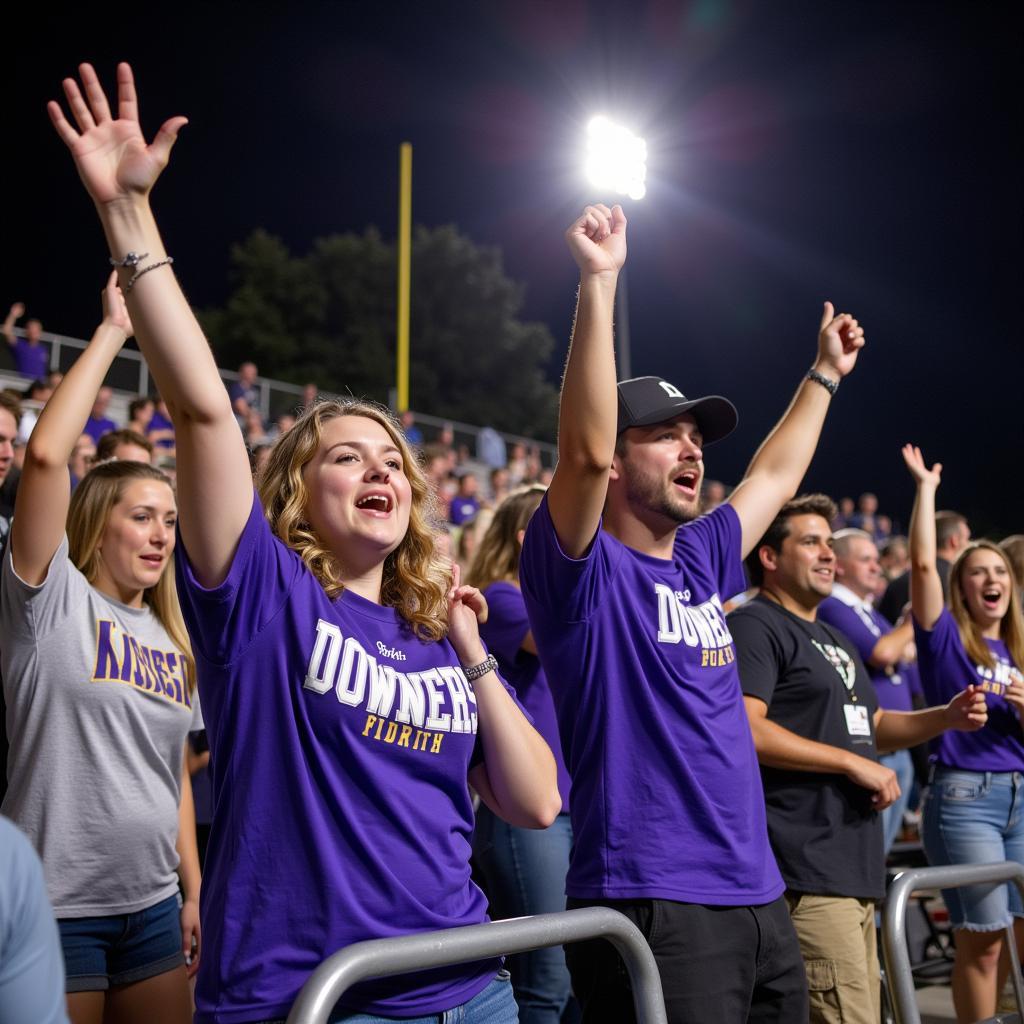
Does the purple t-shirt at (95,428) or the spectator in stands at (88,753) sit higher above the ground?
the purple t-shirt at (95,428)

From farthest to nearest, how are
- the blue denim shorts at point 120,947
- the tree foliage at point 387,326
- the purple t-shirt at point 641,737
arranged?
the tree foliage at point 387,326 → the blue denim shorts at point 120,947 → the purple t-shirt at point 641,737

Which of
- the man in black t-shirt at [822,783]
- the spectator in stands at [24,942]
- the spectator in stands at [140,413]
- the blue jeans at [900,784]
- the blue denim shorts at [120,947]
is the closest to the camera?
the spectator in stands at [24,942]

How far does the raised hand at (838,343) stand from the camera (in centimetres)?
371

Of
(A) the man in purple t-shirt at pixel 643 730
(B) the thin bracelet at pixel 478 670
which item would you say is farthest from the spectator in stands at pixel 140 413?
(B) the thin bracelet at pixel 478 670

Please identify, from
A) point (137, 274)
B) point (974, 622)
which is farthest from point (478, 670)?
point (974, 622)

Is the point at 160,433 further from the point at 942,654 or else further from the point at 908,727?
the point at 908,727

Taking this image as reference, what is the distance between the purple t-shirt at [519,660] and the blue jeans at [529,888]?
0.81 ft

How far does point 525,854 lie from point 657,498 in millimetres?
1371

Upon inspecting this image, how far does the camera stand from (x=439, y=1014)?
186cm

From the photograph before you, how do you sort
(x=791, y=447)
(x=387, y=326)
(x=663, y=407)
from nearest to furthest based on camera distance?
(x=663, y=407)
(x=791, y=447)
(x=387, y=326)

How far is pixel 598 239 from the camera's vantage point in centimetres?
254

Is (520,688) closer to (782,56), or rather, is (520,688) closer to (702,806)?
(702,806)

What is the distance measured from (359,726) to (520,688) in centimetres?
194

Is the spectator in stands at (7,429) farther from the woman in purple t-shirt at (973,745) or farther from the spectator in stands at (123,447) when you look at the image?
the woman in purple t-shirt at (973,745)
